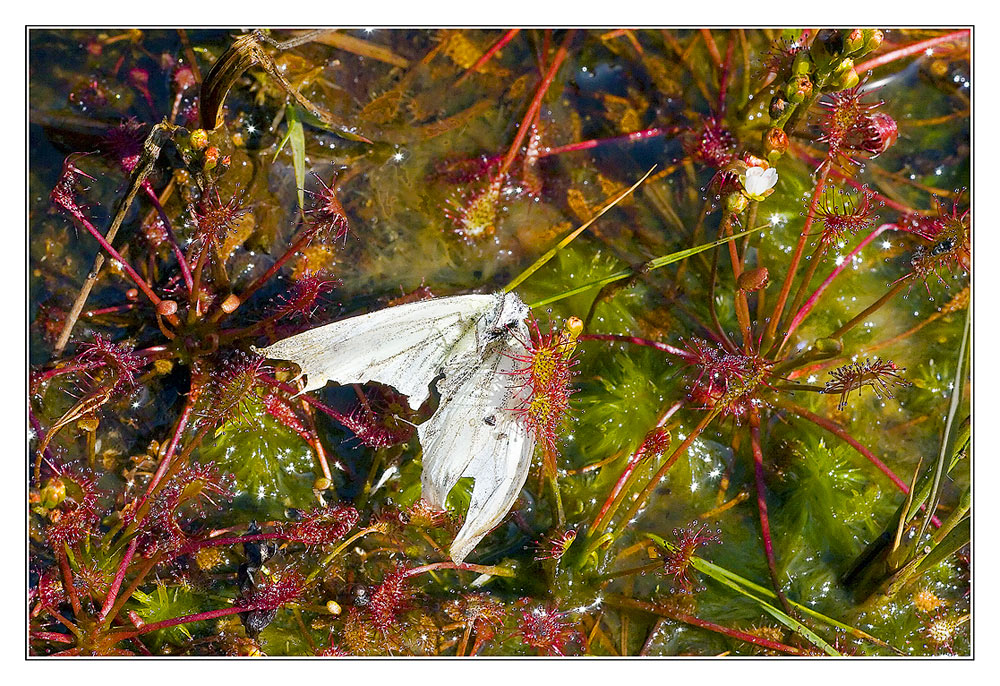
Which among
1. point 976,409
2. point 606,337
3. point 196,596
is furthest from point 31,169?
point 976,409

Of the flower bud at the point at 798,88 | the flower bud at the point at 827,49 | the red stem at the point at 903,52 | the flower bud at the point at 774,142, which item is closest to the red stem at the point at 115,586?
the flower bud at the point at 774,142

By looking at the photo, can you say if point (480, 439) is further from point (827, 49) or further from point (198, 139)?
point (827, 49)

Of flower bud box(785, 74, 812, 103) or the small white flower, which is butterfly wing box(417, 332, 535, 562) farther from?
flower bud box(785, 74, 812, 103)

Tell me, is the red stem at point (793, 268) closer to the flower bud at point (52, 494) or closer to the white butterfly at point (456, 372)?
the white butterfly at point (456, 372)

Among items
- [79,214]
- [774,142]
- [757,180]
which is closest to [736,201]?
[757,180]

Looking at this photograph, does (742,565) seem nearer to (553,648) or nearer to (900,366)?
(553,648)
